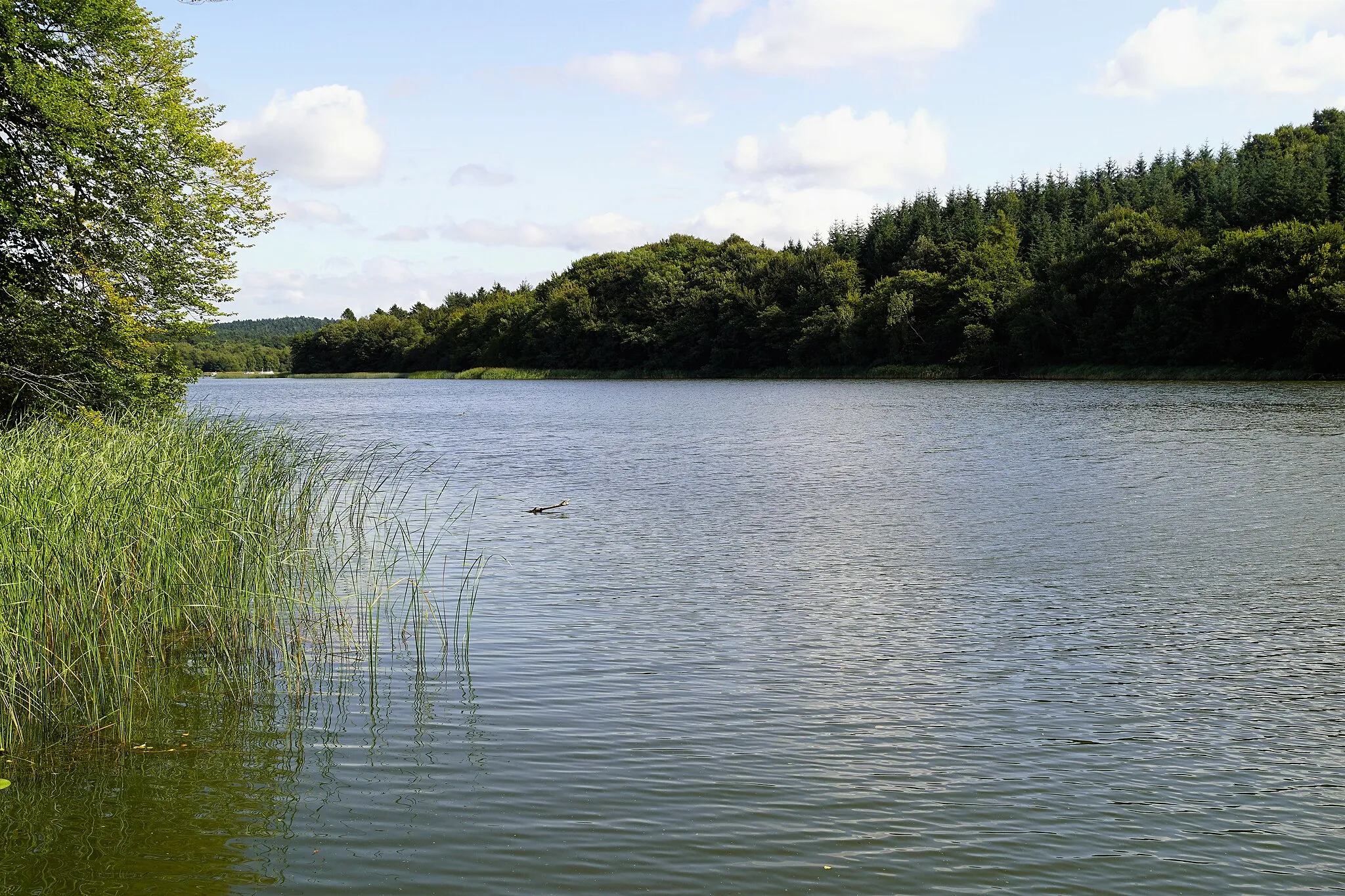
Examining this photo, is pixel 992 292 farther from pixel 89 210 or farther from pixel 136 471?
pixel 136 471

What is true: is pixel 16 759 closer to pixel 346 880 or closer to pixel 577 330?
pixel 346 880

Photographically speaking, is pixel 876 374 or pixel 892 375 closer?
pixel 892 375

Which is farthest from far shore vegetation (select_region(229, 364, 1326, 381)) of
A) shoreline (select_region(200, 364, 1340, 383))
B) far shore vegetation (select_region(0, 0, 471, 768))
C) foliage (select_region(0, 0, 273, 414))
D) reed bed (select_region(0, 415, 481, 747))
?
reed bed (select_region(0, 415, 481, 747))

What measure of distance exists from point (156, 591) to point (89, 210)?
13791 mm

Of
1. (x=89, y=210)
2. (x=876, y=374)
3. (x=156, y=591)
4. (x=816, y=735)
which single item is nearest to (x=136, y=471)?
(x=156, y=591)

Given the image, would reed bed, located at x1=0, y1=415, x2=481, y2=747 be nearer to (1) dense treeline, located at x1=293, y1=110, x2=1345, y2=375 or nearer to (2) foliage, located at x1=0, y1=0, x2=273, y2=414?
(2) foliage, located at x1=0, y1=0, x2=273, y2=414

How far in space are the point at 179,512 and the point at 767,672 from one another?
5356 millimetres

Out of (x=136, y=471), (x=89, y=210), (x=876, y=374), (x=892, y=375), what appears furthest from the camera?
(x=876, y=374)

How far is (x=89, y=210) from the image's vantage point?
19797 mm

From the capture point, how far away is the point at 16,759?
6.85 meters

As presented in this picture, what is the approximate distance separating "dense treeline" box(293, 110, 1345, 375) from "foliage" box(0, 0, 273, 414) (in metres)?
63.9

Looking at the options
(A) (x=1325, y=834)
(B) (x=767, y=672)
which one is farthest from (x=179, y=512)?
(A) (x=1325, y=834)

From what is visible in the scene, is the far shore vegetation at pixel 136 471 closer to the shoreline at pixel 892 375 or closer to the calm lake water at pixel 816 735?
the calm lake water at pixel 816 735

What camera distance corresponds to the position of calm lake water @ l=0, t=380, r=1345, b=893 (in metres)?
5.69
